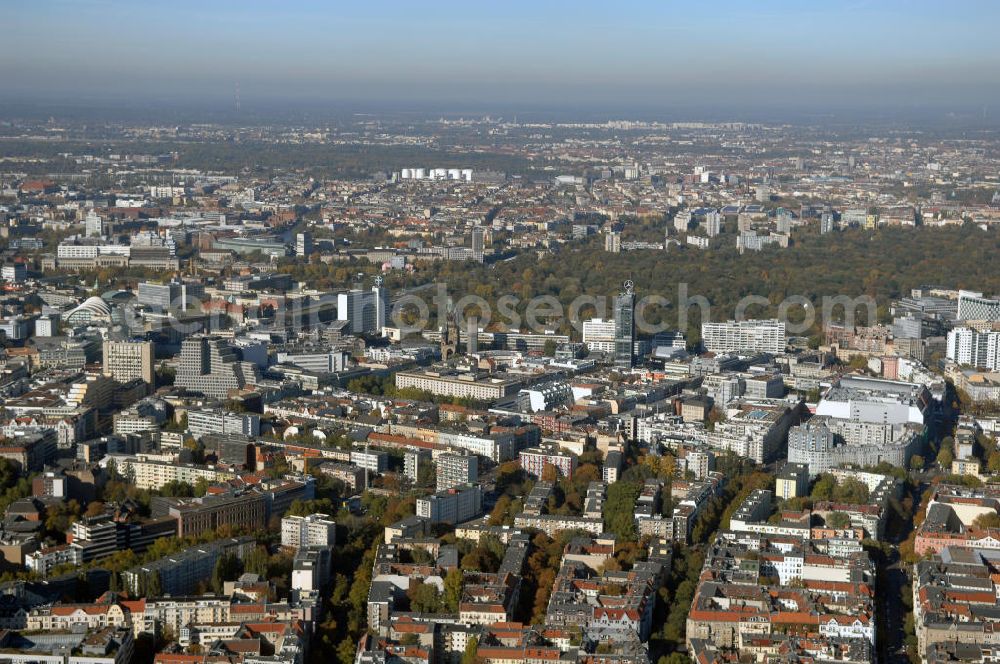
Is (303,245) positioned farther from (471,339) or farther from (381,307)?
(471,339)

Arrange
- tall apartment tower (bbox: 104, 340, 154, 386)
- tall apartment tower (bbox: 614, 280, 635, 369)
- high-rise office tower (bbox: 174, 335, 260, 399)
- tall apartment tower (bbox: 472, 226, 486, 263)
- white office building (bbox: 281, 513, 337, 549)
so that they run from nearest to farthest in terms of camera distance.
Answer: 1. white office building (bbox: 281, 513, 337, 549)
2. high-rise office tower (bbox: 174, 335, 260, 399)
3. tall apartment tower (bbox: 104, 340, 154, 386)
4. tall apartment tower (bbox: 614, 280, 635, 369)
5. tall apartment tower (bbox: 472, 226, 486, 263)

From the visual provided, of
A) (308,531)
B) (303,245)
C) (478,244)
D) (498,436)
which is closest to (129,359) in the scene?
(498,436)

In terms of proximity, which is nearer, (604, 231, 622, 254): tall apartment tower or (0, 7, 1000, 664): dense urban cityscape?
(0, 7, 1000, 664): dense urban cityscape

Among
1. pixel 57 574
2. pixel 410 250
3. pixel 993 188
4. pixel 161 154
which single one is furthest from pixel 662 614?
pixel 161 154

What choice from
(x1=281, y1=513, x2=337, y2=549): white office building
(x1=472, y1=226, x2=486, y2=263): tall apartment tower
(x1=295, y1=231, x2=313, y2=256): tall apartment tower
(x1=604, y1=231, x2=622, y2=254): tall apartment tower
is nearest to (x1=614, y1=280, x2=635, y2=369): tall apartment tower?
(x1=281, y1=513, x2=337, y2=549): white office building

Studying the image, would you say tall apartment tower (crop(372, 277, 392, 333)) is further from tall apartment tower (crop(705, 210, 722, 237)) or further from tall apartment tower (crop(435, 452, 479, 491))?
tall apartment tower (crop(705, 210, 722, 237))

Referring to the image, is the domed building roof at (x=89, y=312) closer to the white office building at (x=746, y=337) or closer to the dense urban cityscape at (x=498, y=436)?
the dense urban cityscape at (x=498, y=436)

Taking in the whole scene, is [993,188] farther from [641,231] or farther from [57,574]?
[57,574]
